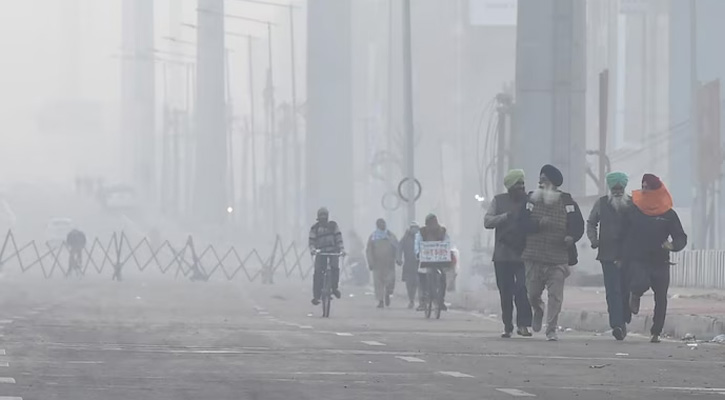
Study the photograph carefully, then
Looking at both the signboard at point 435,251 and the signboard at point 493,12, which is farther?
the signboard at point 493,12

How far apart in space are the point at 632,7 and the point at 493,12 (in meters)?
22.9

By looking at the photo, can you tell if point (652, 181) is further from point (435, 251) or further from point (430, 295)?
point (435, 251)

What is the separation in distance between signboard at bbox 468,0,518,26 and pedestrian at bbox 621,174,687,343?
91.9m

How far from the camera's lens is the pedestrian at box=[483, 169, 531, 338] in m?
20.8

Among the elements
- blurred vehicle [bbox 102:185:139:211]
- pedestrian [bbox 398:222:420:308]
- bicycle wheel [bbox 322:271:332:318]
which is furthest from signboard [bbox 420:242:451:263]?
blurred vehicle [bbox 102:185:139:211]

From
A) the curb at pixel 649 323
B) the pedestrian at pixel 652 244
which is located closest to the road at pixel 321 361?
the pedestrian at pixel 652 244

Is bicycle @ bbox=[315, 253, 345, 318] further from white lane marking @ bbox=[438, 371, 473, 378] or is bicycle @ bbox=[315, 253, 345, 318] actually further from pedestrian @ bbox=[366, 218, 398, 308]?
white lane marking @ bbox=[438, 371, 473, 378]

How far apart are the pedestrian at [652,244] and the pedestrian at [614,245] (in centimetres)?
8

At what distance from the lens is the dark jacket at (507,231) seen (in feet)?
68.0

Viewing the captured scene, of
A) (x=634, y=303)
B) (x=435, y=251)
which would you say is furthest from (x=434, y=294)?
(x=634, y=303)

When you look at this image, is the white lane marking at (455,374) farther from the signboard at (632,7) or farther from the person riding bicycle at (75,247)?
the signboard at (632,7)

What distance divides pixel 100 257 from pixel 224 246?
8.95 metres

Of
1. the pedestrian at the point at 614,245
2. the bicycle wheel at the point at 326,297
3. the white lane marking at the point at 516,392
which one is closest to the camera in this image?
the white lane marking at the point at 516,392

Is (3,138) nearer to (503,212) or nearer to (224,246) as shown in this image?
(224,246)
